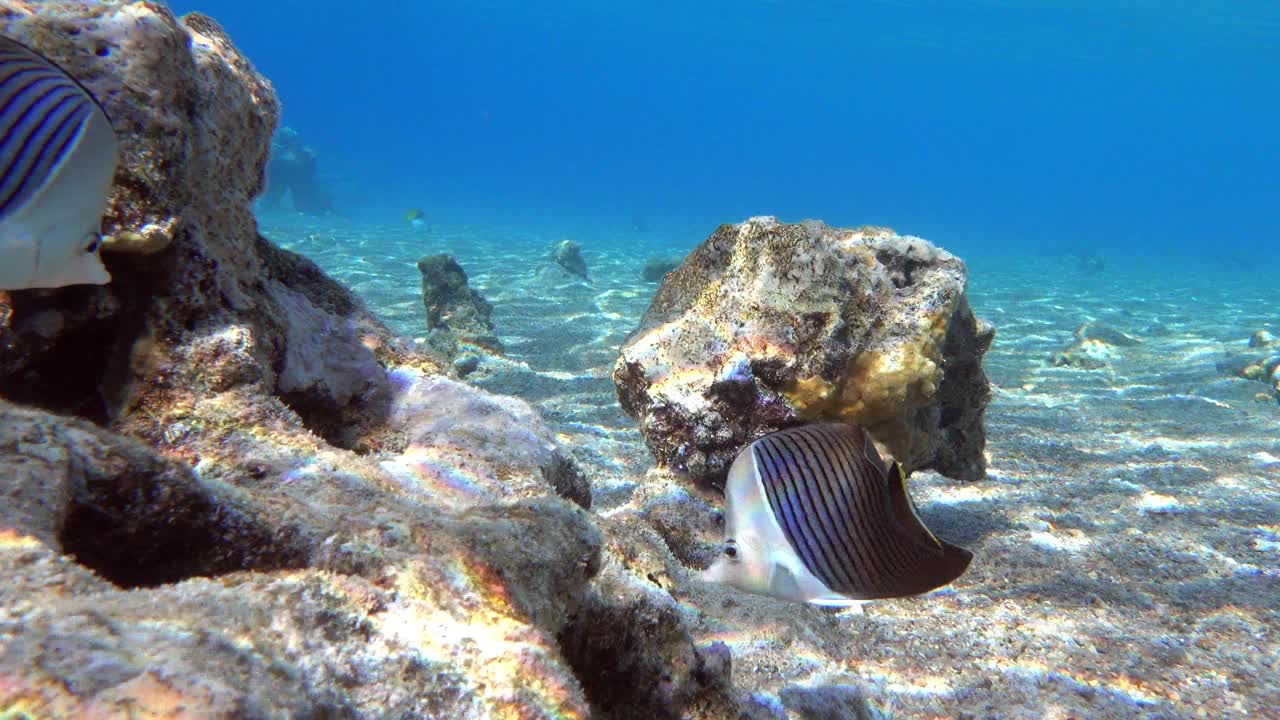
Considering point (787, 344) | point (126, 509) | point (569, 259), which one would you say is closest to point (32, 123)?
point (126, 509)

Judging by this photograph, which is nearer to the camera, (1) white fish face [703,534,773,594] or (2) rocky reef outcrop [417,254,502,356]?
(1) white fish face [703,534,773,594]

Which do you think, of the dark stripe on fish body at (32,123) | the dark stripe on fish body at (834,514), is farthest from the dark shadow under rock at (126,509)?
the dark stripe on fish body at (834,514)

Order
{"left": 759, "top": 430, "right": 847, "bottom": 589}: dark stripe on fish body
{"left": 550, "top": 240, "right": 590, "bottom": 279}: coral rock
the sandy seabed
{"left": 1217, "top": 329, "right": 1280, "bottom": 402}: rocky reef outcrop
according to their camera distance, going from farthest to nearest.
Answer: {"left": 550, "top": 240, "right": 590, "bottom": 279}: coral rock < {"left": 1217, "top": 329, "right": 1280, "bottom": 402}: rocky reef outcrop < the sandy seabed < {"left": 759, "top": 430, "right": 847, "bottom": 589}: dark stripe on fish body

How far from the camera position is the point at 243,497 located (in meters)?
1.32

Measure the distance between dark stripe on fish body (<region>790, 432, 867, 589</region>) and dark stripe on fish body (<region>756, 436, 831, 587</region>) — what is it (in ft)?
0.14

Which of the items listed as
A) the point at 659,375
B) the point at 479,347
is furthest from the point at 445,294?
the point at 659,375

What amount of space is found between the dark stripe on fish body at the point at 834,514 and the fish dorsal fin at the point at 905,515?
5.4 inches

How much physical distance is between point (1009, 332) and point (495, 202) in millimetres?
54922

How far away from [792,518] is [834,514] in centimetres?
11

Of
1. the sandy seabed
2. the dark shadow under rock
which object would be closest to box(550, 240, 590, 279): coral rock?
the sandy seabed

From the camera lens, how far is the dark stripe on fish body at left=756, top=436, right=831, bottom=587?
1547 mm

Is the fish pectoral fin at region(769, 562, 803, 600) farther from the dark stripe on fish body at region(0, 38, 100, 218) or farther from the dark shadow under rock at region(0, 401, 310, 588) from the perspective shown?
the dark stripe on fish body at region(0, 38, 100, 218)

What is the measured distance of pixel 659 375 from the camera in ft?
11.3

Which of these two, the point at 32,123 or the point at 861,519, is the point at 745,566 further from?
the point at 32,123
